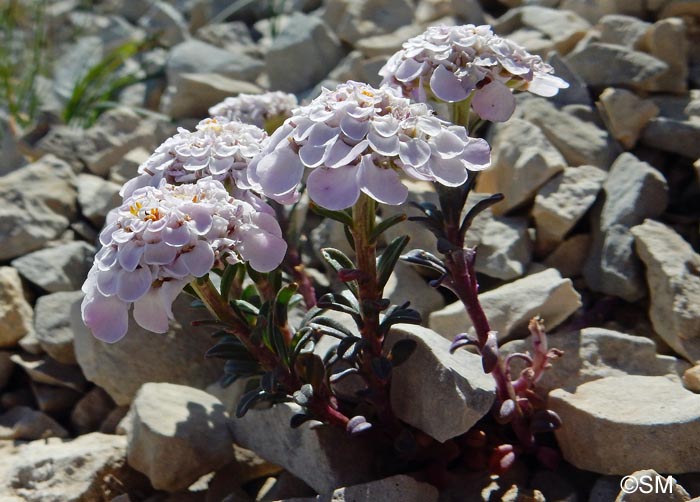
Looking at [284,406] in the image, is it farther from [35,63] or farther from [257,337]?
[35,63]

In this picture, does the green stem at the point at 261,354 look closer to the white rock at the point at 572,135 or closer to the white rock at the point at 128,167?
the white rock at the point at 572,135

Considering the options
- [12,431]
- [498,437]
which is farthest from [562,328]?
[12,431]

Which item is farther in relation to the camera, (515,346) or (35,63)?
(35,63)

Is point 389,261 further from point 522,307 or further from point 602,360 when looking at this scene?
point 602,360

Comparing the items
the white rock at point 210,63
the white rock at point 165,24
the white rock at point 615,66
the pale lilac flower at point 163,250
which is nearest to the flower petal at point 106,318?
the pale lilac flower at point 163,250

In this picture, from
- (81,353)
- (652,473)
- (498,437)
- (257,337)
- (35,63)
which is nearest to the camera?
(652,473)

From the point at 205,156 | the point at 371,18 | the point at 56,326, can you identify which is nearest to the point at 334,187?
the point at 205,156

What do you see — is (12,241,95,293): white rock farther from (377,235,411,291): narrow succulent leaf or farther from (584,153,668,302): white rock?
(584,153,668,302): white rock
